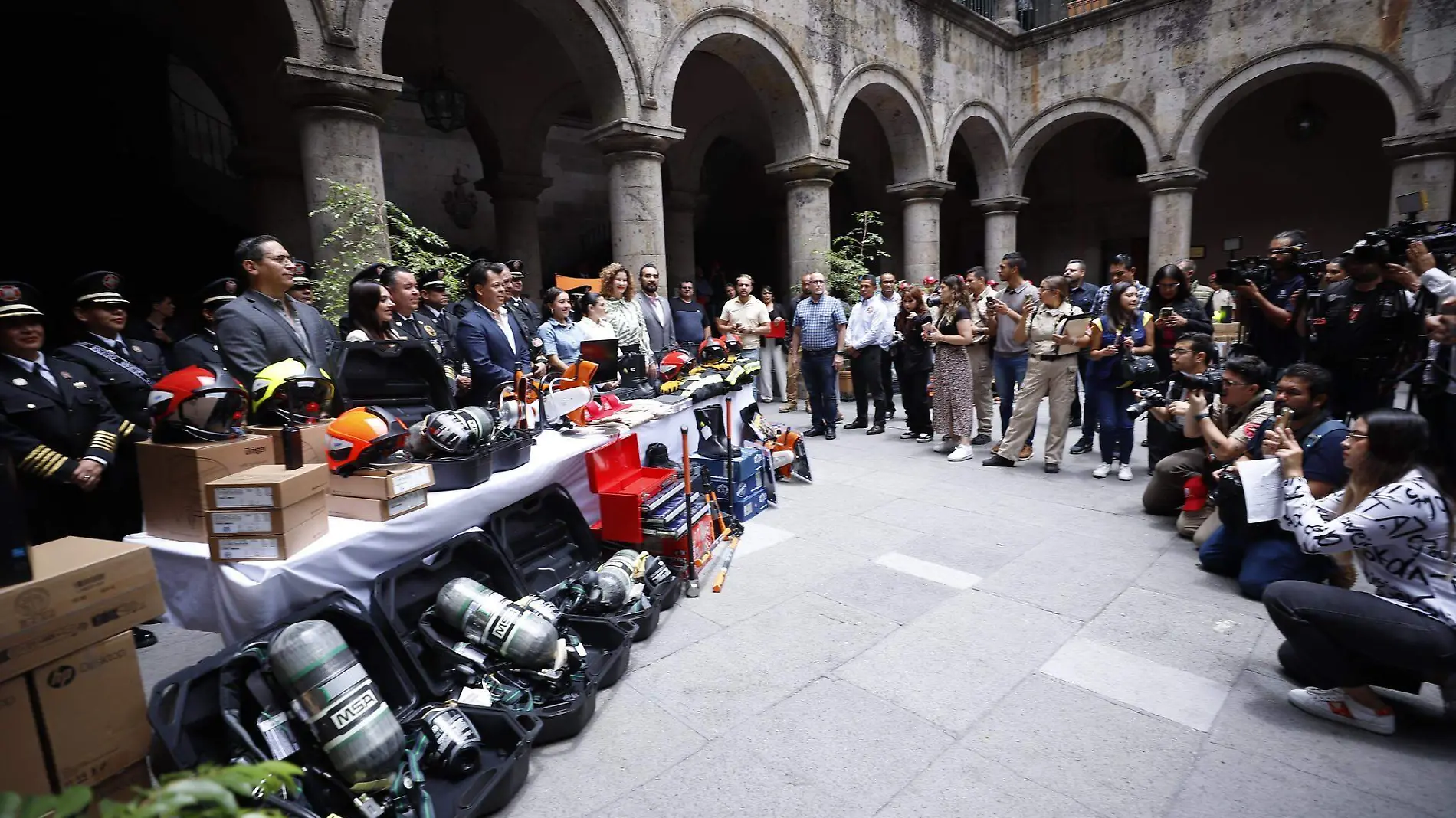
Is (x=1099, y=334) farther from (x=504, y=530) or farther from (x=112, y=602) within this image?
(x=112, y=602)

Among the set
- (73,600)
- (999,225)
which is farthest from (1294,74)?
(73,600)

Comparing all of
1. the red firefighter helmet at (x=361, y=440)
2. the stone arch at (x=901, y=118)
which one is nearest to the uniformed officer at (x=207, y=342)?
the red firefighter helmet at (x=361, y=440)

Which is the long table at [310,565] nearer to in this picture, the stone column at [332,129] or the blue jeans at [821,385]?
the stone column at [332,129]

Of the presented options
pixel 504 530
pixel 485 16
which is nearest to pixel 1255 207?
pixel 485 16

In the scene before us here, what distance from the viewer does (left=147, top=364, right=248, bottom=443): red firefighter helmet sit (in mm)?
2350

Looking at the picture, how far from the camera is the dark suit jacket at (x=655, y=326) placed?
6840mm

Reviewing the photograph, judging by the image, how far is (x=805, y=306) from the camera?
767 cm

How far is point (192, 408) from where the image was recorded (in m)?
2.38

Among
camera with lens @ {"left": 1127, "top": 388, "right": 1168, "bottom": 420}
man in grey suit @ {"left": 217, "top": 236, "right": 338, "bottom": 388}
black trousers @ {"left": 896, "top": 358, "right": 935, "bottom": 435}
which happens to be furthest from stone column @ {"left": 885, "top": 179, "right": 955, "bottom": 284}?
man in grey suit @ {"left": 217, "top": 236, "right": 338, "bottom": 388}

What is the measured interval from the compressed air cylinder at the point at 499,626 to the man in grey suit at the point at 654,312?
166 inches

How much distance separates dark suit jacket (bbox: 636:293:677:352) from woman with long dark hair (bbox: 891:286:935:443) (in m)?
2.57

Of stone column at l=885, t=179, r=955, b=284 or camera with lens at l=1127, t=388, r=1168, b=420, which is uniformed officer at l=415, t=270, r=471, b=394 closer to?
camera with lens at l=1127, t=388, r=1168, b=420

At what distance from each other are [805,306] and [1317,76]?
14671 mm

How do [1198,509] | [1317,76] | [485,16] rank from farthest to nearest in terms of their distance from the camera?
[1317,76] → [485,16] → [1198,509]
